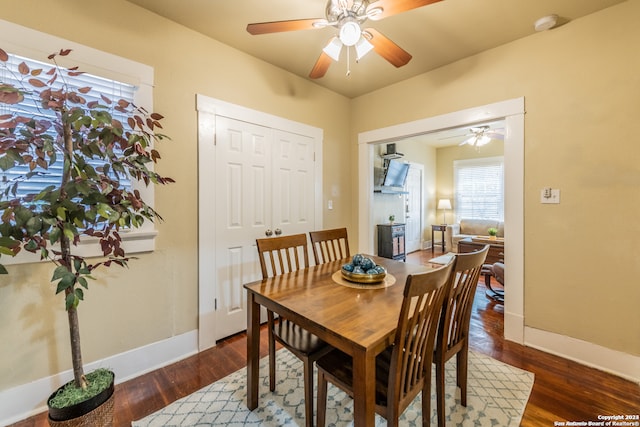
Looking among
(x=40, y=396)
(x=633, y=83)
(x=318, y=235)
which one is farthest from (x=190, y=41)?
(x=633, y=83)

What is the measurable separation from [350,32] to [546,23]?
1.71 meters

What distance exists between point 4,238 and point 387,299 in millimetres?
1614

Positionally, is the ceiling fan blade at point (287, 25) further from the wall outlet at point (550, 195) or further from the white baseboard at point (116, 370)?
the white baseboard at point (116, 370)

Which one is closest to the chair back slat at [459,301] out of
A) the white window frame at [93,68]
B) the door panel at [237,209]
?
the door panel at [237,209]

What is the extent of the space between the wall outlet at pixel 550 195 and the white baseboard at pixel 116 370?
3.14m

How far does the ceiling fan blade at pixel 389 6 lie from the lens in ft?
4.58

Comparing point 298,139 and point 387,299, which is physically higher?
point 298,139

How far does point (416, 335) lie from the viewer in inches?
44.6

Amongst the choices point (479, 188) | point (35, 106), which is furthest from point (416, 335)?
point (479, 188)

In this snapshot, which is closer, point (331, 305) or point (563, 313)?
point (331, 305)

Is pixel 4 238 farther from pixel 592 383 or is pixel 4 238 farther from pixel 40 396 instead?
pixel 592 383

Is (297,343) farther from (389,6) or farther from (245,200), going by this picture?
(389,6)

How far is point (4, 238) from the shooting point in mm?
980

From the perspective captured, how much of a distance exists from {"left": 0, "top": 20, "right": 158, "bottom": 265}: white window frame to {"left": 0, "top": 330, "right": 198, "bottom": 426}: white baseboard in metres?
0.75
